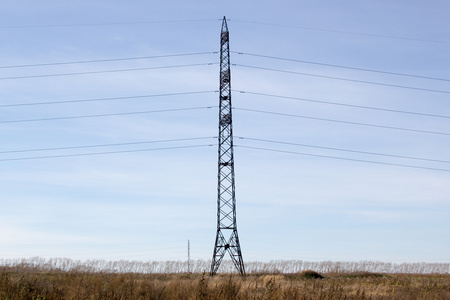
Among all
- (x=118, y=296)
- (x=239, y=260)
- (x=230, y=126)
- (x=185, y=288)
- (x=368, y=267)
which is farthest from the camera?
(x=368, y=267)

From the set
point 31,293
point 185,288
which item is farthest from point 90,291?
point 185,288

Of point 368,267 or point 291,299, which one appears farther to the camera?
point 368,267

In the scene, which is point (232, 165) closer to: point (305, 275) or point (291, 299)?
point (305, 275)

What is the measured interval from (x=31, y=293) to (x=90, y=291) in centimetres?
194

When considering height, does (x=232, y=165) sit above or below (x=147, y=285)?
above

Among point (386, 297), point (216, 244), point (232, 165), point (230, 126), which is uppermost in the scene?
point (230, 126)

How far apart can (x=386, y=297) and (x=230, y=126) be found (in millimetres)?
24325

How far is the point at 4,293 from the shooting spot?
1599cm

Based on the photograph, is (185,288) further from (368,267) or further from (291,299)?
(368,267)

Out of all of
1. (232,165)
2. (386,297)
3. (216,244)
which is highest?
(232,165)

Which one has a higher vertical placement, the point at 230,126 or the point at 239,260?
the point at 230,126

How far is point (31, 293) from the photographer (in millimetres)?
17281

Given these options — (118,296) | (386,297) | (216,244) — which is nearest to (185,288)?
(118,296)

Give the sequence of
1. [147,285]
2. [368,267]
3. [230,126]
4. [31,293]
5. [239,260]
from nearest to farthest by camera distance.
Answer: [31,293] < [147,285] < [239,260] < [230,126] < [368,267]
